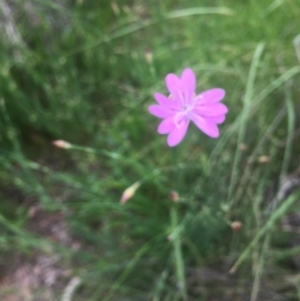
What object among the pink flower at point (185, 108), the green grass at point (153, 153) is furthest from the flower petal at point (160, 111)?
the green grass at point (153, 153)

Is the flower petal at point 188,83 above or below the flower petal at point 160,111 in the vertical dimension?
above

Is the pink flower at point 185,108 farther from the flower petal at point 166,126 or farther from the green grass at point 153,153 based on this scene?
the green grass at point 153,153

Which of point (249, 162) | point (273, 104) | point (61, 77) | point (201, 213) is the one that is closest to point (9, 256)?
point (61, 77)

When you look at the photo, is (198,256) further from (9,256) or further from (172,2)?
(172,2)

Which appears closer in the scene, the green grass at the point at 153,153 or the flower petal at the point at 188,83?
the flower petal at the point at 188,83

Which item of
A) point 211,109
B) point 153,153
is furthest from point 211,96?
point 153,153

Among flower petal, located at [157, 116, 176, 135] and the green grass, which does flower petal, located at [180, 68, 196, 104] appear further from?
the green grass

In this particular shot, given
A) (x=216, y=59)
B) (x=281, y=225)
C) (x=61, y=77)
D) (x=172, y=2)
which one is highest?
(x=172, y=2)

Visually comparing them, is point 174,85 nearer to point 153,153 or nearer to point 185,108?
point 185,108
